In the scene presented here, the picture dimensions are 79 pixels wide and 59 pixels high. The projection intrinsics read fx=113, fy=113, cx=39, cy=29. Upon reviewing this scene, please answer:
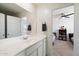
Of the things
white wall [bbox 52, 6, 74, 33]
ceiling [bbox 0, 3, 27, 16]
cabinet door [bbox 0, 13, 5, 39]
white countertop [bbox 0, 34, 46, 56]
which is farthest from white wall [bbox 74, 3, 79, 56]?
cabinet door [bbox 0, 13, 5, 39]

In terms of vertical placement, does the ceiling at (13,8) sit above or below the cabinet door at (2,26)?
above

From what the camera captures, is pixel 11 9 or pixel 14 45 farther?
pixel 11 9

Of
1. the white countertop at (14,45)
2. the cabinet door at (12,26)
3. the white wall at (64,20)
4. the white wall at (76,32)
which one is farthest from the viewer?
the white wall at (64,20)

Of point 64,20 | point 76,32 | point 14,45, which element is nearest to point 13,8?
point 14,45

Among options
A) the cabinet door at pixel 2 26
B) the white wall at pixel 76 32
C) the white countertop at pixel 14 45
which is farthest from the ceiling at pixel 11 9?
the white wall at pixel 76 32

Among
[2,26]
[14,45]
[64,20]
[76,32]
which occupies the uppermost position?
[64,20]

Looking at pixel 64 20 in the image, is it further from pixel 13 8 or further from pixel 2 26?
pixel 2 26

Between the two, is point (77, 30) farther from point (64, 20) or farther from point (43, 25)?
point (43, 25)

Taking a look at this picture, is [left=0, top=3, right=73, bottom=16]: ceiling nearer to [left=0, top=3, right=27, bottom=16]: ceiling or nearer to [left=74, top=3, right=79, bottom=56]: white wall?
[left=0, top=3, right=27, bottom=16]: ceiling

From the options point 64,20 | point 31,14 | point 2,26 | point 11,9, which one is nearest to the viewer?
point 2,26

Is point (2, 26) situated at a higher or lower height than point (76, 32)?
higher

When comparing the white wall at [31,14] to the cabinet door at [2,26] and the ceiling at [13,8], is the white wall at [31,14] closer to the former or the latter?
the ceiling at [13,8]

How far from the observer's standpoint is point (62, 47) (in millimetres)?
3059

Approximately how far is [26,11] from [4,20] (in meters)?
0.86
